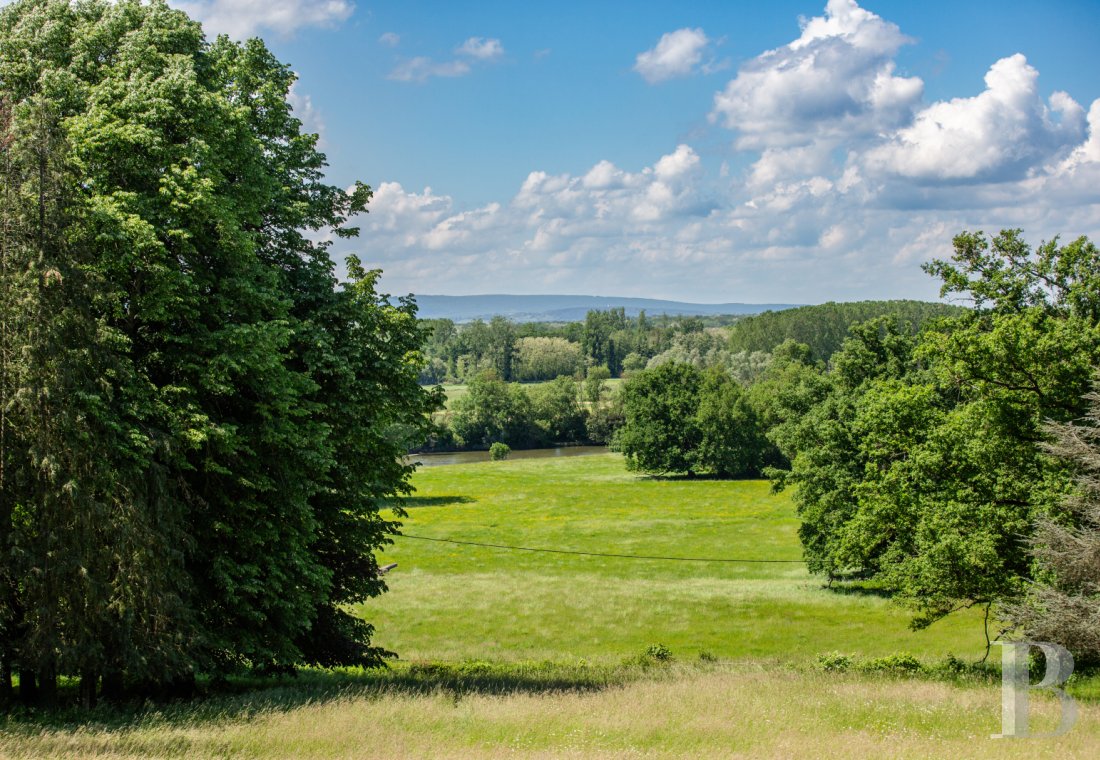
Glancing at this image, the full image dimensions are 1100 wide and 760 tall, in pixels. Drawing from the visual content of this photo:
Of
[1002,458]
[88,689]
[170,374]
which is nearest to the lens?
[88,689]

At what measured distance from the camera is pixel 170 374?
1739 cm

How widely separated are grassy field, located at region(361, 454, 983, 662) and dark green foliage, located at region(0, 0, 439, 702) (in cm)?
1535

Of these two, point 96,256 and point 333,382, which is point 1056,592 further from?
point 96,256

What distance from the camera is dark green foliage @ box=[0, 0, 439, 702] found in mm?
14570

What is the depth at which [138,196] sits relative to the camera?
16.7 metres

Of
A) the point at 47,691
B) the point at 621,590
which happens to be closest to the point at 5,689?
the point at 47,691

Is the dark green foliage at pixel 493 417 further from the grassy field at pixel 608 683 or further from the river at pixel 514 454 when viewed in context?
the grassy field at pixel 608 683

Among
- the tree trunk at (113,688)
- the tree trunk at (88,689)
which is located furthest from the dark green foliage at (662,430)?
the tree trunk at (88,689)

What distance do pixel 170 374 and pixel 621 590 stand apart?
35.2m

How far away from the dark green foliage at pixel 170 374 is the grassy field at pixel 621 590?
1535 cm

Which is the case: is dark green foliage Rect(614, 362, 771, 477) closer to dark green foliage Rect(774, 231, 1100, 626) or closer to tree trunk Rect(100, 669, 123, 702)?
dark green foliage Rect(774, 231, 1100, 626)

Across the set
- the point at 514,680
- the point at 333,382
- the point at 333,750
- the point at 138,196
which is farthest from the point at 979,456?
the point at 138,196

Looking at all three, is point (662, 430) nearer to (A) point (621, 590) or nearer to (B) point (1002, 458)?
(A) point (621, 590)

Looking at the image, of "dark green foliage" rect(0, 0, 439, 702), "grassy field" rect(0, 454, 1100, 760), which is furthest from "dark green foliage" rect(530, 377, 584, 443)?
"dark green foliage" rect(0, 0, 439, 702)
